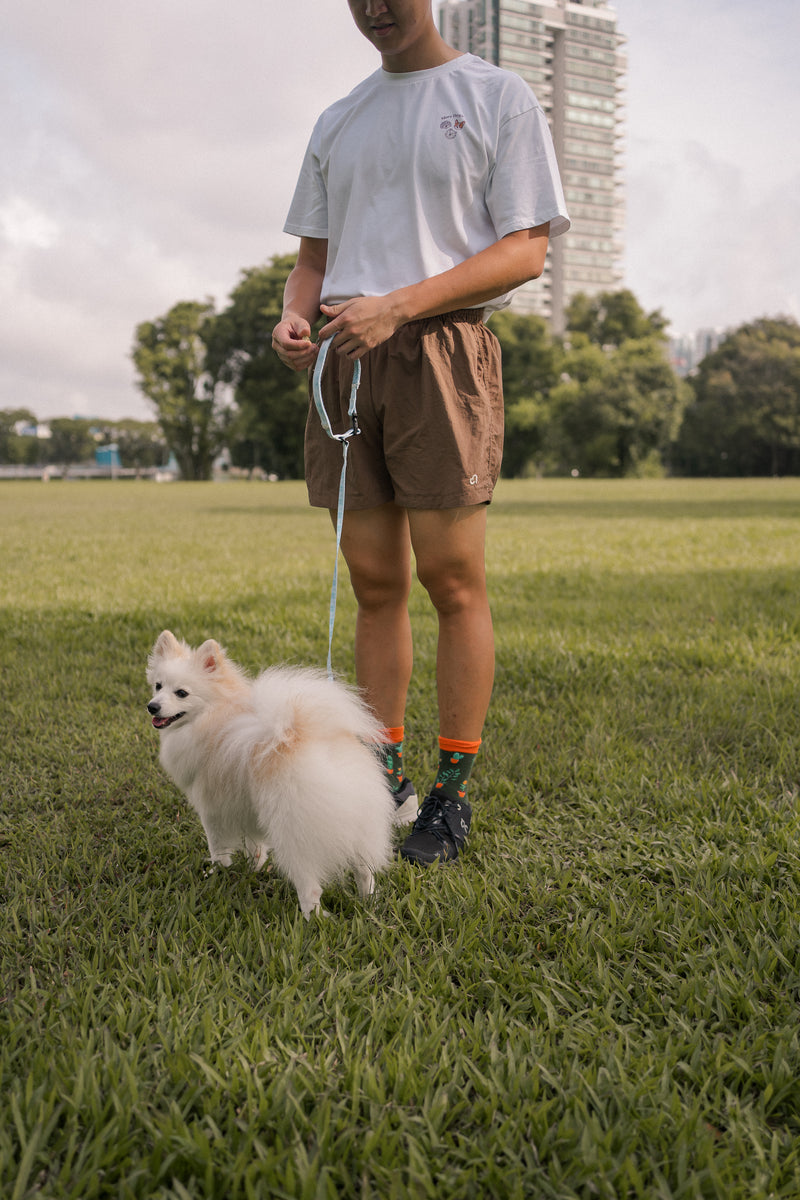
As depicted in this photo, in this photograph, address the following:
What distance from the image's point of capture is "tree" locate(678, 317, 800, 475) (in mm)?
52344

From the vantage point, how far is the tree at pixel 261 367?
44.5 m

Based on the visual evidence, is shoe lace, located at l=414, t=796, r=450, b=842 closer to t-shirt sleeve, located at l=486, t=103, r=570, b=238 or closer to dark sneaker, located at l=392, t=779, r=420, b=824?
dark sneaker, located at l=392, t=779, r=420, b=824

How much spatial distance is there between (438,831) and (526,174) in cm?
176

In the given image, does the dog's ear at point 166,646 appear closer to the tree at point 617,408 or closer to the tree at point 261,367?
the tree at point 261,367

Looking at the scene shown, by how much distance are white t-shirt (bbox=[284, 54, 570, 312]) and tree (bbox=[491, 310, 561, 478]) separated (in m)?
46.8

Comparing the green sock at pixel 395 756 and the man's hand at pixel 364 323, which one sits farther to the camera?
the green sock at pixel 395 756

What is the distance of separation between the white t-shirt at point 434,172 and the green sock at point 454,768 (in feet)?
4.11

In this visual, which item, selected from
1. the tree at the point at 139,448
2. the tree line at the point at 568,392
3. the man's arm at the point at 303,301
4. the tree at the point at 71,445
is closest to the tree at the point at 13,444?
the tree at the point at 71,445

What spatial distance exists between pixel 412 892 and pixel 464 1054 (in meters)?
0.57

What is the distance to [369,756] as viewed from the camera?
193 cm

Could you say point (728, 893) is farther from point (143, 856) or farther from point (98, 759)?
point (98, 759)

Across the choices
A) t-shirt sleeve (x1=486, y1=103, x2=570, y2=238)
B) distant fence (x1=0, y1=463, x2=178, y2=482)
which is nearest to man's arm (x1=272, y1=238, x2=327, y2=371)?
t-shirt sleeve (x1=486, y1=103, x2=570, y2=238)

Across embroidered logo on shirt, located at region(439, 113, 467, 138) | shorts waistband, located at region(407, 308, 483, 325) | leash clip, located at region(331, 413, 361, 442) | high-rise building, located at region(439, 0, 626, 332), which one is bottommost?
leash clip, located at region(331, 413, 361, 442)

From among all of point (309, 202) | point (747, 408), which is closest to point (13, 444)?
point (747, 408)
